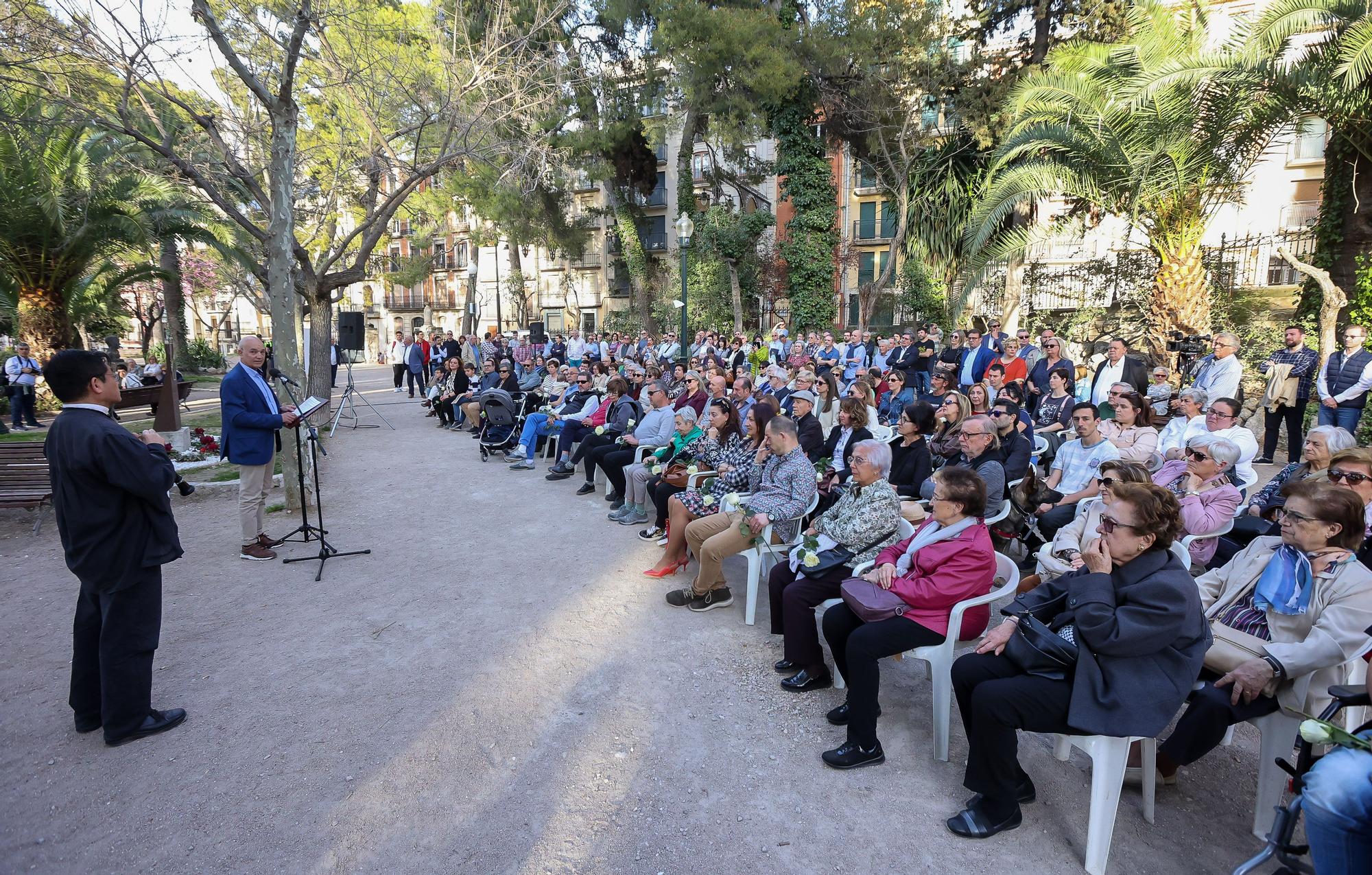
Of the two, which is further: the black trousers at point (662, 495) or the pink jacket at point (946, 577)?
the black trousers at point (662, 495)

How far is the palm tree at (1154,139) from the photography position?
9.70 m

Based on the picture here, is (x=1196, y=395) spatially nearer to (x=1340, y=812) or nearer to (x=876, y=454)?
(x=876, y=454)

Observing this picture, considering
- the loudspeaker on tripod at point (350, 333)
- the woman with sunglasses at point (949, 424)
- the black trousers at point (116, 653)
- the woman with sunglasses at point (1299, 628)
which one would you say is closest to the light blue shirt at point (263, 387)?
the black trousers at point (116, 653)

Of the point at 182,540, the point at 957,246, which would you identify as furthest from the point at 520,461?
the point at 957,246

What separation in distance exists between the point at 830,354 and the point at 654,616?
9.30 metres

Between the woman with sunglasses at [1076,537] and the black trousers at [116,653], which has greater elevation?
the woman with sunglasses at [1076,537]

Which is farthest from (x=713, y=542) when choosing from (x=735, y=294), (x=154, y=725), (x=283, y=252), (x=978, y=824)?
(x=735, y=294)

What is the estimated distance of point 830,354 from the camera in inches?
517

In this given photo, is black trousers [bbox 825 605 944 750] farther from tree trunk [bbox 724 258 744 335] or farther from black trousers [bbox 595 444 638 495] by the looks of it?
tree trunk [bbox 724 258 744 335]

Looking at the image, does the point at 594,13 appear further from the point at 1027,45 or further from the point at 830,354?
the point at 830,354

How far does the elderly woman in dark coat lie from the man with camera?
3647 millimetres

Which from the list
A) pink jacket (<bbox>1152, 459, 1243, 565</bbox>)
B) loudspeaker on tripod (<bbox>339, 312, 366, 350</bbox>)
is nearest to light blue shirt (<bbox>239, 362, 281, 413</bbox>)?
pink jacket (<bbox>1152, 459, 1243, 565</bbox>)

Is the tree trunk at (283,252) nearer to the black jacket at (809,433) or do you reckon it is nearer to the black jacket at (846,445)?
the black jacket at (809,433)

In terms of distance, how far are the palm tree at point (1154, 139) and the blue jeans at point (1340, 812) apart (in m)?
10.0
